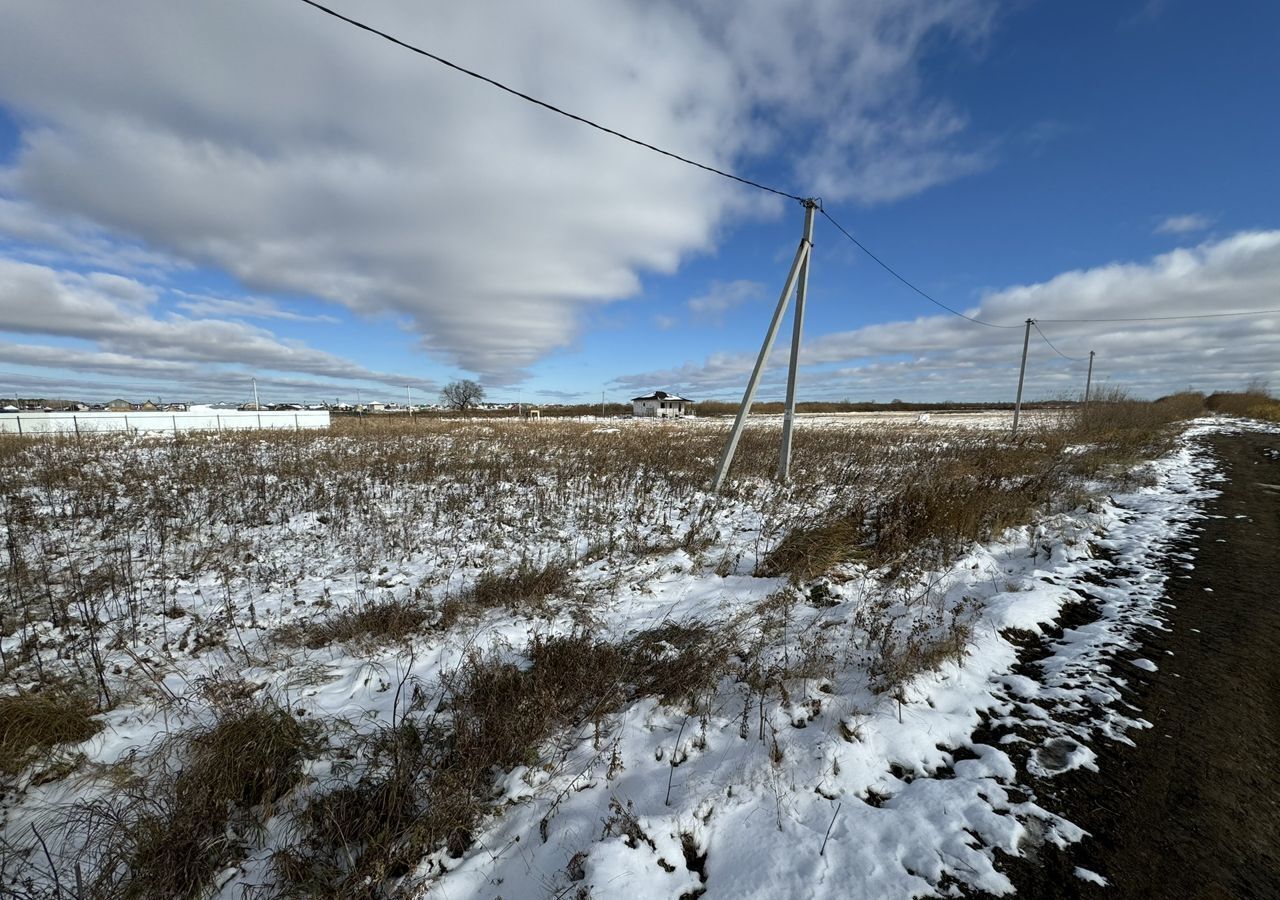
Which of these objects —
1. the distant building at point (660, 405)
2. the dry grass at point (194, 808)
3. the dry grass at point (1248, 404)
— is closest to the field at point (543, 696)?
the dry grass at point (194, 808)

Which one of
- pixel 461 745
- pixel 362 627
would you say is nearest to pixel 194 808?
pixel 461 745

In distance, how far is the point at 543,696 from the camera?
136 inches

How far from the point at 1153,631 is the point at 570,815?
211 inches

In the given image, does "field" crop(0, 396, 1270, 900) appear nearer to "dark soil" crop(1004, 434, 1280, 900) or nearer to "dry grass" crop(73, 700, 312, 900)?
"dry grass" crop(73, 700, 312, 900)

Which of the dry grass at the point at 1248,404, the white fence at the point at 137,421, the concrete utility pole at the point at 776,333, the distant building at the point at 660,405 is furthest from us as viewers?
the distant building at the point at 660,405

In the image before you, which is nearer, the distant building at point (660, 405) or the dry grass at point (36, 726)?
the dry grass at point (36, 726)

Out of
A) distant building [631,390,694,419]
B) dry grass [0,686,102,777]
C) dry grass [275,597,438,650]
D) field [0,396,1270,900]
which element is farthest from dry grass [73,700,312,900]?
distant building [631,390,694,419]

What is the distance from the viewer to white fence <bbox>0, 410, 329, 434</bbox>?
2642 centimetres

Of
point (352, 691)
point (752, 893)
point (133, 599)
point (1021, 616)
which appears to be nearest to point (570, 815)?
point (752, 893)

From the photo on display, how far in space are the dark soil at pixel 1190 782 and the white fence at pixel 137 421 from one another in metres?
34.2

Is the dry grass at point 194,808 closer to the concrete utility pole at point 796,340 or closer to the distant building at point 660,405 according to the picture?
the concrete utility pole at point 796,340

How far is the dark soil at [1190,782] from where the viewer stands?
2217mm

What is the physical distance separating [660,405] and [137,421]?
62643 mm

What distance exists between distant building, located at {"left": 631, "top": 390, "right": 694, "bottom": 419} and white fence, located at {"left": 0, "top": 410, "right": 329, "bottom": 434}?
5049 centimetres
